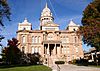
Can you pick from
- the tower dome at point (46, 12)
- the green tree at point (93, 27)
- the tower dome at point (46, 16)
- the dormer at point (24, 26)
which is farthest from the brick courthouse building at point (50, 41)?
the green tree at point (93, 27)

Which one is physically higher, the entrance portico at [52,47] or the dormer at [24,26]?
the dormer at [24,26]

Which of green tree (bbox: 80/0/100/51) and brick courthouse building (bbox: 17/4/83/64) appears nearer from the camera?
green tree (bbox: 80/0/100/51)

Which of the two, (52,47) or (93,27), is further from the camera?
(52,47)

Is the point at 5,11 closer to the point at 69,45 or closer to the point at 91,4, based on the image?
the point at 91,4

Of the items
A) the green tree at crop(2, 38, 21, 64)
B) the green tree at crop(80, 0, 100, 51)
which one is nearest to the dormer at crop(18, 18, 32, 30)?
the green tree at crop(2, 38, 21, 64)

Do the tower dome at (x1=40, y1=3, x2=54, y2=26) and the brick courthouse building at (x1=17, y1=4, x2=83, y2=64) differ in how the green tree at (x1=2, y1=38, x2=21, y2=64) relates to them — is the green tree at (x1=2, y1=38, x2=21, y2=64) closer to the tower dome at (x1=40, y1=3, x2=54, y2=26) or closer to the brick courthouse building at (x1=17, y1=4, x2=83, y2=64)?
the brick courthouse building at (x1=17, y1=4, x2=83, y2=64)

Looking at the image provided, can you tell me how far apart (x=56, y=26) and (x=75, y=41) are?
8068 mm

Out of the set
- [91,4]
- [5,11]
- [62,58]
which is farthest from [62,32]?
[5,11]

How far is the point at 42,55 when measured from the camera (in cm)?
7175

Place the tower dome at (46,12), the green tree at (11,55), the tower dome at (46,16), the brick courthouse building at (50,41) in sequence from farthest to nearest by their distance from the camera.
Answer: the tower dome at (46,12)
the tower dome at (46,16)
the brick courthouse building at (50,41)
the green tree at (11,55)

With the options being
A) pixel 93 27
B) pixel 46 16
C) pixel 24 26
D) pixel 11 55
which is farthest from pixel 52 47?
pixel 93 27

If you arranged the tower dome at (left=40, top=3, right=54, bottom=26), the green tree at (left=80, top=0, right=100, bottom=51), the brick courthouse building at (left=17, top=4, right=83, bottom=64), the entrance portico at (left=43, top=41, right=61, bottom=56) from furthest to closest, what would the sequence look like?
the tower dome at (left=40, top=3, right=54, bottom=26) < the brick courthouse building at (left=17, top=4, right=83, bottom=64) < the entrance portico at (left=43, top=41, right=61, bottom=56) < the green tree at (left=80, top=0, right=100, bottom=51)

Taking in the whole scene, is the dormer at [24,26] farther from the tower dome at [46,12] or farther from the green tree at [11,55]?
the green tree at [11,55]

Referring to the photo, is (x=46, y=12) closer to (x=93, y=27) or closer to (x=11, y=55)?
(x=11, y=55)
